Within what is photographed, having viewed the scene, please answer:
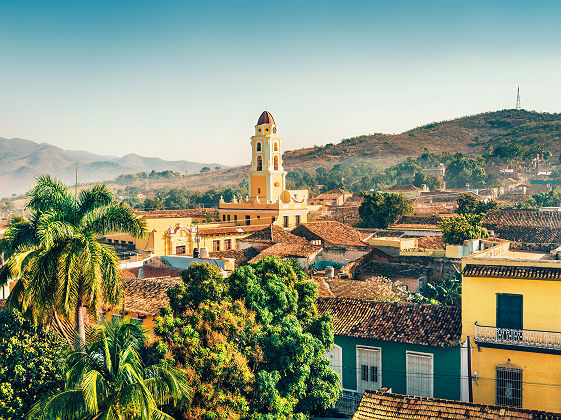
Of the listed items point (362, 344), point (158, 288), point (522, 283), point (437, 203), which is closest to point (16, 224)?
point (158, 288)

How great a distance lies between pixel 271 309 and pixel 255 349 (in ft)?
4.95

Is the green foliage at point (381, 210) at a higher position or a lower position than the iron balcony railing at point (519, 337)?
higher

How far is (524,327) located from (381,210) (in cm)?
3549

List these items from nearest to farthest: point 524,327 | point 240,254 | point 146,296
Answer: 1. point 524,327
2. point 146,296
3. point 240,254

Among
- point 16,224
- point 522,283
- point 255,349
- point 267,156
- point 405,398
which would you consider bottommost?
point 405,398

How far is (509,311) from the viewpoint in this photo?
1509 centimetres

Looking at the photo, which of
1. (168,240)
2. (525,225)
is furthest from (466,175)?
(168,240)

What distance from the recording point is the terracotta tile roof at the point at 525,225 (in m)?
36.8

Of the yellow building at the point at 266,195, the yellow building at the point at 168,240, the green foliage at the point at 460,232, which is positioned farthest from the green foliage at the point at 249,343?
the yellow building at the point at 266,195

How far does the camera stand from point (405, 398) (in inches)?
497

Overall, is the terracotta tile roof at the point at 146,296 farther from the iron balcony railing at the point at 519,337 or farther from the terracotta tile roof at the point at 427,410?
the iron balcony railing at the point at 519,337

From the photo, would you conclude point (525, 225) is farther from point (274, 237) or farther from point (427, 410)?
point (427, 410)

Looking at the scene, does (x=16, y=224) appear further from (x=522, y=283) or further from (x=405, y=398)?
(x=522, y=283)

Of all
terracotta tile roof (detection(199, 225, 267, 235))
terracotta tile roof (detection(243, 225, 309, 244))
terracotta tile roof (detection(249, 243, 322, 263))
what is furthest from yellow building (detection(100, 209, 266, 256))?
terracotta tile roof (detection(249, 243, 322, 263))
